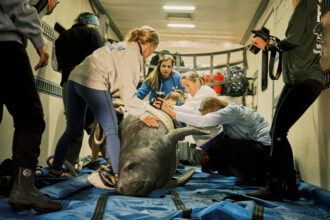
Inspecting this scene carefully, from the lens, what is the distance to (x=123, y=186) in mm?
2029

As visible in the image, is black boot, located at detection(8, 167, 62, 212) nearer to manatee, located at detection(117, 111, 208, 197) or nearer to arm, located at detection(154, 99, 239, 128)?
manatee, located at detection(117, 111, 208, 197)

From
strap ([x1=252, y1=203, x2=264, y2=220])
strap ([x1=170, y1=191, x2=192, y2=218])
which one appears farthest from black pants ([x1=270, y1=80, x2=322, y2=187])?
strap ([x1=170, y1=191, x2=192, y2=218])

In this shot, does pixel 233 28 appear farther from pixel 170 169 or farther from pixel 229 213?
pixel 229 213

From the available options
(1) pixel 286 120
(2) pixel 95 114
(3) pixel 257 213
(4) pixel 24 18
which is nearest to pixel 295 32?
(1) pixel 286 120

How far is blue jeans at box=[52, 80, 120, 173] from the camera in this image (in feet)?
7.28

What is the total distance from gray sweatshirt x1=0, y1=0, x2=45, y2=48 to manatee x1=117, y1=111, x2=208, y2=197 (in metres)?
1.01

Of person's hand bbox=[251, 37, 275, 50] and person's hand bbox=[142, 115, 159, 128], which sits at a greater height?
person's hand bbox=[251, 37, 275, 50]

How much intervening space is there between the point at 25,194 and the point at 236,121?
2064 millimetres

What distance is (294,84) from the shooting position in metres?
2.08

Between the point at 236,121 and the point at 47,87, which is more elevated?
the point at 47,87

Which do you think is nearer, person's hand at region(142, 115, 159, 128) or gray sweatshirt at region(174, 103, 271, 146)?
person's hand at region(142, 115, 159, 128)

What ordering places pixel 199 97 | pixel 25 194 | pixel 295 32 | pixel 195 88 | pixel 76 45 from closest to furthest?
pixel 25 194 < pixel 295 32 < pixel 76 45 < pixel 199 97 < pixel 195 88


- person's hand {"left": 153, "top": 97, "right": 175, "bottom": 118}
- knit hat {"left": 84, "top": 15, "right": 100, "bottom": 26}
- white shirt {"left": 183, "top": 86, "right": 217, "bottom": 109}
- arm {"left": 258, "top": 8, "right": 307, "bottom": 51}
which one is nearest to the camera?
arm {"left": 258, "top": 8, "right": 307, "bottom": 51}

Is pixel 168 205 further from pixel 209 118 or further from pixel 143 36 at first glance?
pixel 143 36
